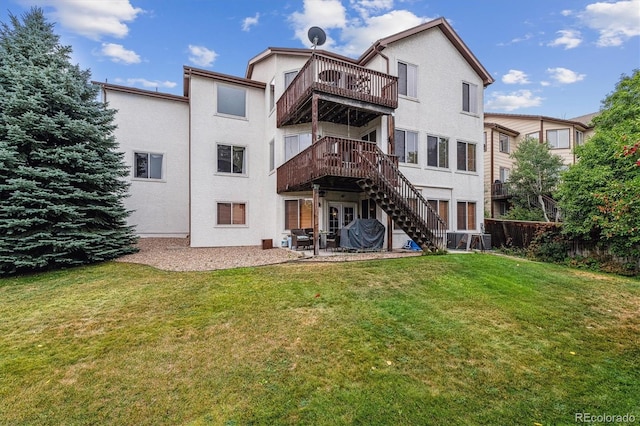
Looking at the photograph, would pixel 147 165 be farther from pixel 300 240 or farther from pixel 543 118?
pixel 543 118

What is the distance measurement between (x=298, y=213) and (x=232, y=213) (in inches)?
144

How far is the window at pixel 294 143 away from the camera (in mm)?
14875

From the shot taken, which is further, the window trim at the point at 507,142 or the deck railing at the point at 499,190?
the window trim at the point at 507,142

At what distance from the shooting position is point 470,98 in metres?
16.2

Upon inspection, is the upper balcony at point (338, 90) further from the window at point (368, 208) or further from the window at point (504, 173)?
the window at point (504, 173)

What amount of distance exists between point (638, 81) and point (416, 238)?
12705 millimetres

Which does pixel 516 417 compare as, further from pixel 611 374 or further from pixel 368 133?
pixel 368 133

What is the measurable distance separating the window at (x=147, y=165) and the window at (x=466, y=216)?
669 inches

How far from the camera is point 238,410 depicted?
9.62ft

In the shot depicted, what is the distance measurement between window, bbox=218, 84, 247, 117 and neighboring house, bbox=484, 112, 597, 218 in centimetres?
1902

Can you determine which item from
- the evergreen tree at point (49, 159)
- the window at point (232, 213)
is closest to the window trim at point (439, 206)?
the window at point (232, 213)

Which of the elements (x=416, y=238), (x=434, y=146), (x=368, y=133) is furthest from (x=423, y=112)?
(x=416, y=238)

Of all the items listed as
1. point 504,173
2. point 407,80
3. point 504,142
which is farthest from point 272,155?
point 504,142

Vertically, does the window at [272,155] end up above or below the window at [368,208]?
above
